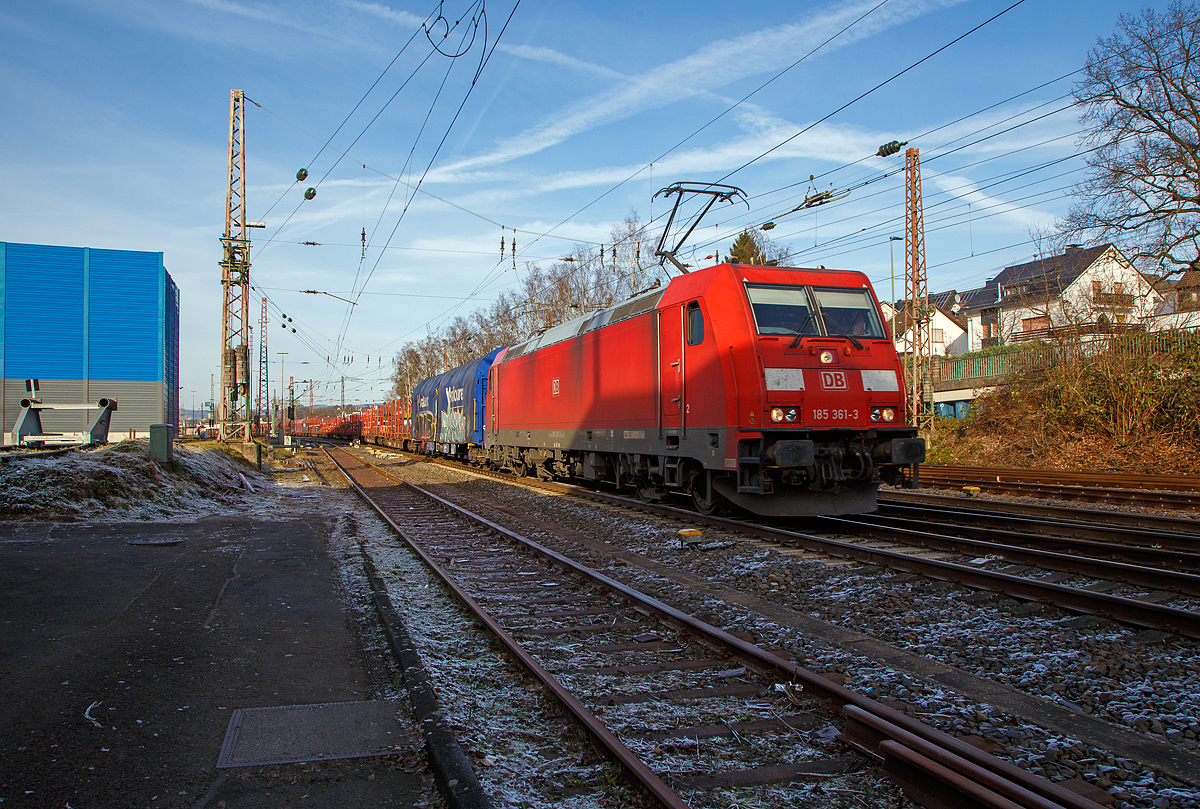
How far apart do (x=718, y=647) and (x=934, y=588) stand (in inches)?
107

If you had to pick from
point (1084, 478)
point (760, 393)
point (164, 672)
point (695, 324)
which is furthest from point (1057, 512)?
point (164, 672)

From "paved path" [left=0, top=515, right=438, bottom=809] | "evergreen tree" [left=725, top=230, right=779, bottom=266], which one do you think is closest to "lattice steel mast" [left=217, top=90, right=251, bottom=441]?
"paved path" [left=0, top=515, right=438, bottom=809]

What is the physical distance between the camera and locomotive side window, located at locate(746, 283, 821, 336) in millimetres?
9695

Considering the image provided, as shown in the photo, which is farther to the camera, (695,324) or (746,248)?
(746,248)

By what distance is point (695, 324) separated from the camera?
414 inches

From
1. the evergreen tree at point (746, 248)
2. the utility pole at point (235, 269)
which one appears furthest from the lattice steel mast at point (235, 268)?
the evergreen tree at point (746, 248)

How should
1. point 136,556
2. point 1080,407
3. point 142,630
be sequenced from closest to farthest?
point 142,630 < point 136,556 < point 1080,407

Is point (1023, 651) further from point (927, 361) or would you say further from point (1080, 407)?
point (927, 361)

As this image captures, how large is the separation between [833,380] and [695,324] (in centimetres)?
215

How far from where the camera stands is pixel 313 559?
8.80 meters

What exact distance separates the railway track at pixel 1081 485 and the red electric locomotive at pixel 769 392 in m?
5.84

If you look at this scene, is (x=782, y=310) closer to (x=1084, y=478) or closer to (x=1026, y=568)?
(x=1026, y=568)

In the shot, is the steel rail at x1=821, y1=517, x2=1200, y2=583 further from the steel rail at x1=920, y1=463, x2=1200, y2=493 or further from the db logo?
Answer: the steel rail at x1=920, y1=463, x2=1200, y2=493

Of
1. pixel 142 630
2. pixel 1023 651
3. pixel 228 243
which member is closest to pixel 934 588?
pixel 1023 651
